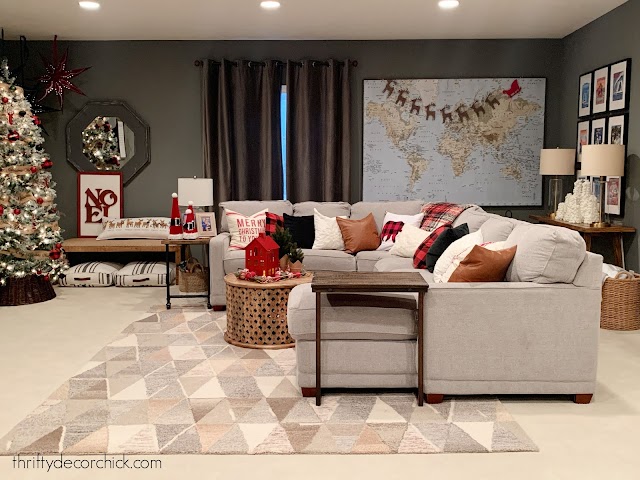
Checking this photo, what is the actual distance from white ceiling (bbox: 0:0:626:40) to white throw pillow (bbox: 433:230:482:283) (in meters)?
2.33

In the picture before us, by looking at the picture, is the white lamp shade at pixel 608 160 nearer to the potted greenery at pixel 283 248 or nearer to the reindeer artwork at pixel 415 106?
the reindeer artwork at pixel 415 106

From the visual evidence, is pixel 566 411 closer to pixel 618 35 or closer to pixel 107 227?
pixel 618 35

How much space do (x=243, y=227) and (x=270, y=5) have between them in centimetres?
191

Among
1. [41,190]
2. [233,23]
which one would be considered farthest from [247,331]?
[233,23]

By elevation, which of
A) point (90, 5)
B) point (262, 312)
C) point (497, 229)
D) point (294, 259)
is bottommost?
point (262, 312)

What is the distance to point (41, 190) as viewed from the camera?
6.35m

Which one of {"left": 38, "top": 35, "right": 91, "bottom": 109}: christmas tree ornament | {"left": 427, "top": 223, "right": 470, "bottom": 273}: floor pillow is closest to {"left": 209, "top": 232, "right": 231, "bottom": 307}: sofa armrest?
{"left": 427, "top": 223, "right": 470, "bottom": 273}: floor pillow

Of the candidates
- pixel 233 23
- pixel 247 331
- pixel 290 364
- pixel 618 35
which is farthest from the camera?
pixel 233 23

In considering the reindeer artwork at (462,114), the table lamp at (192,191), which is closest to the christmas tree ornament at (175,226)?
the table lamp at (192,191)

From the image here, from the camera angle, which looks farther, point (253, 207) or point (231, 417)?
point (253, 207)

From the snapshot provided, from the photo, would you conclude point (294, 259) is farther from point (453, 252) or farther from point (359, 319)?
point (359, 319)

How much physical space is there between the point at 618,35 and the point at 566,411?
3.85m

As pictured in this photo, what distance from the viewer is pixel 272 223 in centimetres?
627

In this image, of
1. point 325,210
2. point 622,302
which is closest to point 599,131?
point 622,302
